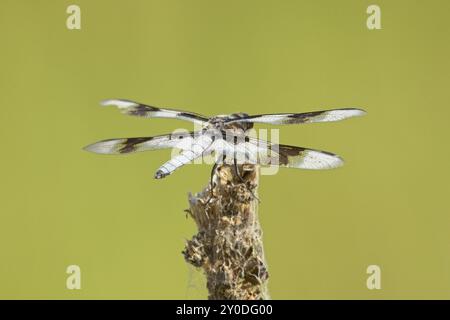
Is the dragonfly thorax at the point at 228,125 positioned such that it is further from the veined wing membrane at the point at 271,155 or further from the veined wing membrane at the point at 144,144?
the veined wing membrane at the point at 144,144

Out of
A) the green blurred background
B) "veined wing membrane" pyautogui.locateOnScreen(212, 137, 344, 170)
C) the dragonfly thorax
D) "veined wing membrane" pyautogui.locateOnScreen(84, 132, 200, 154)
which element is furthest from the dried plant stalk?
the green blurred background

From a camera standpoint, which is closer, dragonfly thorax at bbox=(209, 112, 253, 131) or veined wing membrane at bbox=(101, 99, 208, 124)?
dragonfly thorax at bbox=(209, 112, 253, 131)

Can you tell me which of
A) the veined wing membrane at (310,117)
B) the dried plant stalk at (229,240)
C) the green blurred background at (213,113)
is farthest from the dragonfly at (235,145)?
the green blurred background at (213,113)

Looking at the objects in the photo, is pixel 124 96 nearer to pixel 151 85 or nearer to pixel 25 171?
pixel 151 85

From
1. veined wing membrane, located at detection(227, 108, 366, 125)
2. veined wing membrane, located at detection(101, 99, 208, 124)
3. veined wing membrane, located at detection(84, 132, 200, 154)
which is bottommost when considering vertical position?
veined wing membrane, located at detection(84, 132, 200, 154)

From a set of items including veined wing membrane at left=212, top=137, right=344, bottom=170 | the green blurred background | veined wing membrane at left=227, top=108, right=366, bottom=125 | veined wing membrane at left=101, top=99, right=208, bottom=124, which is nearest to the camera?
veined wing membrane at left=212, top=137, right=344, bottom=170

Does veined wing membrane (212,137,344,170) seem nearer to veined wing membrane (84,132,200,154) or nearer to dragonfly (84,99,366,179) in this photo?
dragonfly (84,99,366,179)

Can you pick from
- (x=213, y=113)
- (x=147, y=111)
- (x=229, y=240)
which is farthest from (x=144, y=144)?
(x=213, y=113)

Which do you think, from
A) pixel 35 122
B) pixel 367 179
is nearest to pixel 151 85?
pixel 35 122
